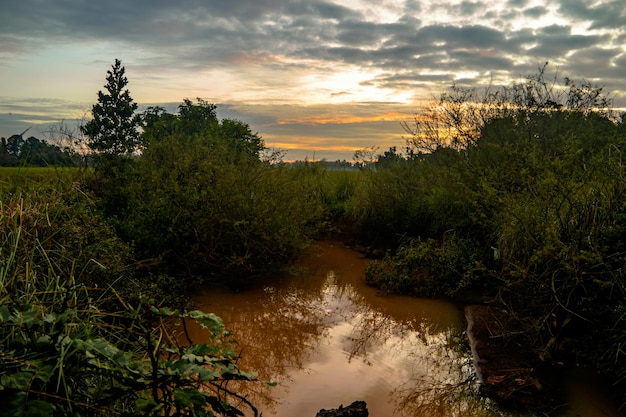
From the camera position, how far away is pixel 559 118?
10719 mm

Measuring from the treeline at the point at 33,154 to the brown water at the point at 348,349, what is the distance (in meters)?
3.53

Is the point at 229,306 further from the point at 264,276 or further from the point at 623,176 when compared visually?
the point at 623,176

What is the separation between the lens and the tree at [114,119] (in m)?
15.3

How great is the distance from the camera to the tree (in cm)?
1534

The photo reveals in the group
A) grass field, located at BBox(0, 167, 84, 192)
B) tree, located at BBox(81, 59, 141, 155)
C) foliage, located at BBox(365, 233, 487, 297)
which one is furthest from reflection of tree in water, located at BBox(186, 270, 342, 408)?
tree, located at BBox(81, 59, 141, 155)

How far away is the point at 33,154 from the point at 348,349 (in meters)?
4.98

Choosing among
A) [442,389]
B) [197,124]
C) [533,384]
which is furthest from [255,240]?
[197,124]

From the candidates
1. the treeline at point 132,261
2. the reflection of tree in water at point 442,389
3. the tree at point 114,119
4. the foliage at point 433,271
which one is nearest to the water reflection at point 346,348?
the reflection of tree in water at point 442,389

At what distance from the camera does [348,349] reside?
6777 millimetres

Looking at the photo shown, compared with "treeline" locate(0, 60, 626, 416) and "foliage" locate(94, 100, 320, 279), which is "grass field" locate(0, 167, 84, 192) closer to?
"treeline" locate(0, 60, 626, 416)

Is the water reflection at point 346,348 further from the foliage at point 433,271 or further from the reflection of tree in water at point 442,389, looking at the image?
the foliage at point 433,271

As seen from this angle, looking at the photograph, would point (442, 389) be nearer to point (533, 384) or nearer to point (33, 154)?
point (533, 384)

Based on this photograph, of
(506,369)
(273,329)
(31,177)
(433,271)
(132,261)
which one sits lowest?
(273,329)

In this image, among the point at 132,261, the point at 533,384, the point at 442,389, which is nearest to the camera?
the point at 533,384
